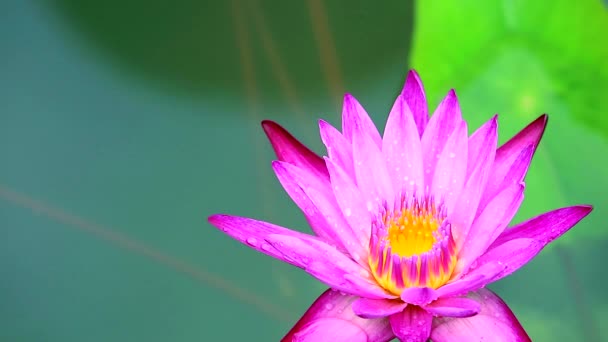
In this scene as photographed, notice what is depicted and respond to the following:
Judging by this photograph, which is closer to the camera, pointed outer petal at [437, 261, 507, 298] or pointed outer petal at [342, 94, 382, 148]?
pointed outer petal at [437, 261, 507, 298]

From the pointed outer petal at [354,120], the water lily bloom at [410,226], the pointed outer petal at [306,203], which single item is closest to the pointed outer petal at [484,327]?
the water lily bloom at [410,226]

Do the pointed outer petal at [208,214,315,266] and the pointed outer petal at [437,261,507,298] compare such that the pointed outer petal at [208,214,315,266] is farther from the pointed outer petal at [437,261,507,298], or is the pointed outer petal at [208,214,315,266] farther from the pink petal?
the pointed outer petal at [437,261,507,298]

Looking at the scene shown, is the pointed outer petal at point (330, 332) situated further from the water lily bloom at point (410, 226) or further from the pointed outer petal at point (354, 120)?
the pointed outer petal at point (354, 120)

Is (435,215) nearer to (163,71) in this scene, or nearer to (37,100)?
(163,71)

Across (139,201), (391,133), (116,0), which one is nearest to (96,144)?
(139,201)

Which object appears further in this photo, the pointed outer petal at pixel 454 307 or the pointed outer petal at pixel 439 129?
the pointed outer petal at pixel 439 129

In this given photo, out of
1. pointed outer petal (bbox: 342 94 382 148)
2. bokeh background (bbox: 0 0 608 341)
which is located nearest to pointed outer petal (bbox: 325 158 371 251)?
pointed outer petal (bbox: 342 94 382 148)

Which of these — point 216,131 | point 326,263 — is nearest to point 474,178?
point 326,263
